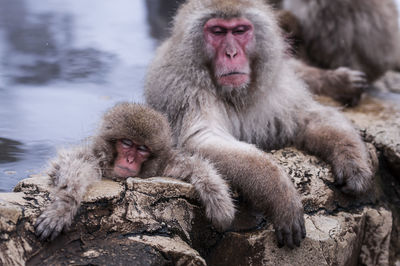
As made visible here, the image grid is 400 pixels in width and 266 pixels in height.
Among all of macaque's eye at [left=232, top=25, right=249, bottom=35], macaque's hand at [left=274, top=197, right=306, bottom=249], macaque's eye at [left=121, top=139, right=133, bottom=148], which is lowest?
macaque's hand at [left=274, top=197, right=306, bottom=249]

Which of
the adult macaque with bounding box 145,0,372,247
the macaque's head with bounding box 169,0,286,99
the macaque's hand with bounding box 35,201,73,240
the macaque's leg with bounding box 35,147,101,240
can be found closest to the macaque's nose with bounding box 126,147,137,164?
the macaque's leg with bounding box 35,147,101,240

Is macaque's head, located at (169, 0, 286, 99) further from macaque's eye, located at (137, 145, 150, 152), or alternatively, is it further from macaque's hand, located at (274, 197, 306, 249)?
macaque's hand, located at (274, 197, 306, 249)

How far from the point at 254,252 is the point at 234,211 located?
282 mm

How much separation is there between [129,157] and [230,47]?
104 cm

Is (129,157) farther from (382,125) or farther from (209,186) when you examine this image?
(382,125)

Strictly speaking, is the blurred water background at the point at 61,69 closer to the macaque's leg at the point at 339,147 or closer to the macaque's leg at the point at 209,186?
the macaque's leg at the point at 209,186

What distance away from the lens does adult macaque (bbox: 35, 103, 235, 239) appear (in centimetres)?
325

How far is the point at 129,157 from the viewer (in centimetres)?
348

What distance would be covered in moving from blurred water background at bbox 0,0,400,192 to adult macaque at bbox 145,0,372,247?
402 mm

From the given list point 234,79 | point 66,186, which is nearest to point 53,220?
point 66,186

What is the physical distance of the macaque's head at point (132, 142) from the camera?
3.46 meters

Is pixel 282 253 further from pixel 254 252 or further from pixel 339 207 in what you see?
pixel 339 207

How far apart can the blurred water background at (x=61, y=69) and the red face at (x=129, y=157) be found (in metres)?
0.46

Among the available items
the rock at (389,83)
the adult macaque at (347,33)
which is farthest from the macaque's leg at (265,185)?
the rock at (389,83)
